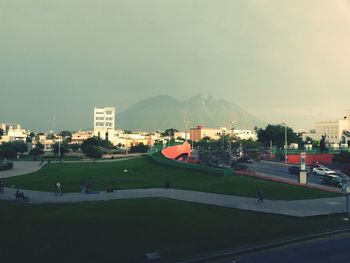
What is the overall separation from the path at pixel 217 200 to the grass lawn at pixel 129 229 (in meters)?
2.18

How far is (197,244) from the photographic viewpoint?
62.2 feet

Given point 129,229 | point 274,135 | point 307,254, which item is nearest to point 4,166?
point 129,229

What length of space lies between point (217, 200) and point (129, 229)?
1278cm

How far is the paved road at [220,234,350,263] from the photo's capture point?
1720 centimetres

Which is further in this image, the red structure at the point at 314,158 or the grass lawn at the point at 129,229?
the red structure at the point at 314,158

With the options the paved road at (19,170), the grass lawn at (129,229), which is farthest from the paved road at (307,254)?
the paved road at (19,170)

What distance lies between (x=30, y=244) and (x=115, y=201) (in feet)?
40.2

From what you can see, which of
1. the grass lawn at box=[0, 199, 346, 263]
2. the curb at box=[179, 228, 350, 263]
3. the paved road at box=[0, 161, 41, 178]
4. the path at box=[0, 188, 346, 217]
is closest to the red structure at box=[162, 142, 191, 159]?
the paved road at box=[0, 161, 41, 178]

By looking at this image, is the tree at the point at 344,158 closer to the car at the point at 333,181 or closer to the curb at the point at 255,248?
the car at the point at 333,181

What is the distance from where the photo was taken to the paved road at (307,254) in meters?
17.2

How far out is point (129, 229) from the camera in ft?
70.2

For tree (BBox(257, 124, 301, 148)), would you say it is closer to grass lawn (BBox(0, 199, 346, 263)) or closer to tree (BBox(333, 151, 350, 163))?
tree (BBox(333, 151, 350, 163))

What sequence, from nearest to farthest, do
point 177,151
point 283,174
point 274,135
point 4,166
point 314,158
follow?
point 283,174, point 4,166, point 314,158, point 177,151, point 274,135

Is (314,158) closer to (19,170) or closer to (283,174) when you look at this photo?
(283,174)
